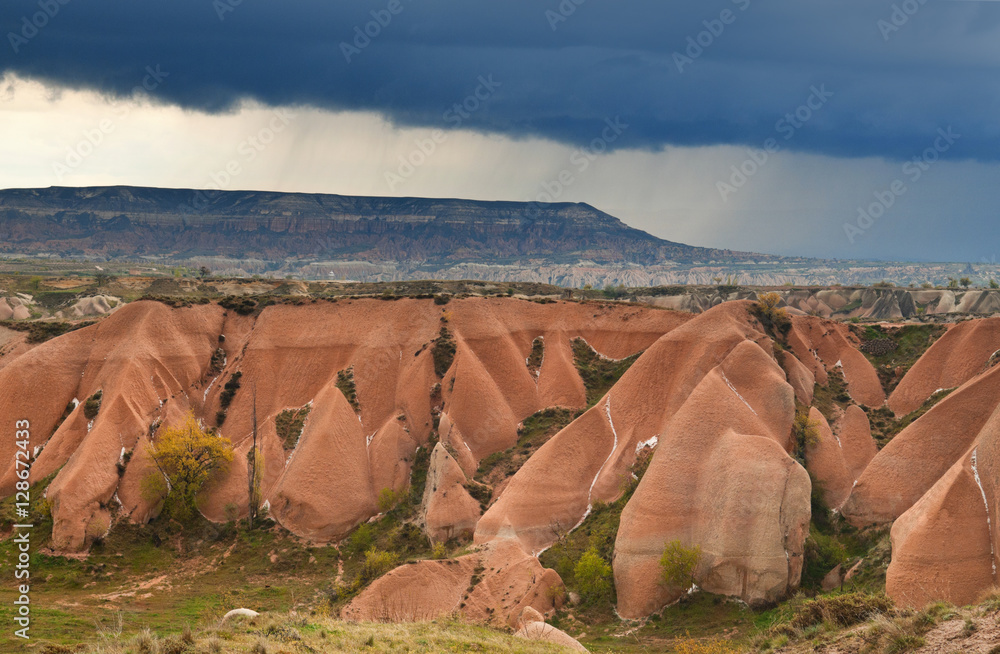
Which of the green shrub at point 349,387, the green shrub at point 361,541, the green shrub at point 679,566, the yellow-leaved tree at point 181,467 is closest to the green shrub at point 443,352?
the green shrub at point 349,387

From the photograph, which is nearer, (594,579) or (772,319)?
(594,579)

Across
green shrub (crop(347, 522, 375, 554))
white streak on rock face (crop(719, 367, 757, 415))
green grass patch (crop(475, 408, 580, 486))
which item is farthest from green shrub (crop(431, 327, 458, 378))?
white streak on rock face (crop(719, 367, 757, 415))

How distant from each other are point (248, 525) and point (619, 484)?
2960 cm

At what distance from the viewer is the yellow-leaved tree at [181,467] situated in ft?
182

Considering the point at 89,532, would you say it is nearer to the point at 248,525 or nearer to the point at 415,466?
the point at 248,525

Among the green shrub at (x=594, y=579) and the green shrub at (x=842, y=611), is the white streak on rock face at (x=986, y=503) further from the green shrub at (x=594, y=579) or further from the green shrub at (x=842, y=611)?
the green shrub at (x=594, y=579)

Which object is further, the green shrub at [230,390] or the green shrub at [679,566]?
the green shrub at [230,390]

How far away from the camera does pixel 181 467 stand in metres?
55.9

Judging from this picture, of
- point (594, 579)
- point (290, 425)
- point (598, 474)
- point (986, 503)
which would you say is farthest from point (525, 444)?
point (986, 503)

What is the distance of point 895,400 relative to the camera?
61500mm

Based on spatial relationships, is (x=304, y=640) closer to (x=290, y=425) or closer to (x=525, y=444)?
(x=525, y=444)

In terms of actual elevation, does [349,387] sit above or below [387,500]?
above

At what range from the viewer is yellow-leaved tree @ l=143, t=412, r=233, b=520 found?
55.5 meters

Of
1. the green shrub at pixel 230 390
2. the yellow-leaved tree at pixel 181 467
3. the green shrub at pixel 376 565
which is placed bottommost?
the green shrub at pixel 376 565
